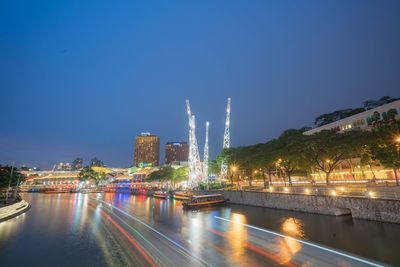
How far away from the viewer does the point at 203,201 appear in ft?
212

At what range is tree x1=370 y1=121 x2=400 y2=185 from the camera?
43.5 meters

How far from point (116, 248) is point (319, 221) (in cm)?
2808

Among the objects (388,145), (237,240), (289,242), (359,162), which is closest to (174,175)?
(359,162)

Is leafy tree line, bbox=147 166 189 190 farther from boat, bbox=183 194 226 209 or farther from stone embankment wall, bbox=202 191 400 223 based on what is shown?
stone embankment wall, bbox=202 191 400 223

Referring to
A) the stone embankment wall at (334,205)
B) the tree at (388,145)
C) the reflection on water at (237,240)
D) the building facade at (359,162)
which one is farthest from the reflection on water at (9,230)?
the building facade at (359,162)

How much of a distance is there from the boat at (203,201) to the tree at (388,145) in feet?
126

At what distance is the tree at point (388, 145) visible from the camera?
143 ft

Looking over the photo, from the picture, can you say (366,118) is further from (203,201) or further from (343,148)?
(203,201)

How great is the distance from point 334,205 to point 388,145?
18.7 m

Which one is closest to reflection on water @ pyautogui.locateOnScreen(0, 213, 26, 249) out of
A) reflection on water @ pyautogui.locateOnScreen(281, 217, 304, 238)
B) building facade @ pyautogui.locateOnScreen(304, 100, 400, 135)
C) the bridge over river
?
the bridge over river

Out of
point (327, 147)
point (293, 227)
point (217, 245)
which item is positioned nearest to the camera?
point (217, 245)

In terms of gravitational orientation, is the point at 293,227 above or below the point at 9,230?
below

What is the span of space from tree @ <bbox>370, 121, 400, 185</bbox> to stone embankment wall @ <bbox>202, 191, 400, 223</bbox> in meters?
14.3

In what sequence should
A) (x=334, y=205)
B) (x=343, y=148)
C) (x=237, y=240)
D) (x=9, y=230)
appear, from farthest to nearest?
(x=343, y=148) → (x=334, y=205) → (x=9, y=230) → (x=237, y=240)
